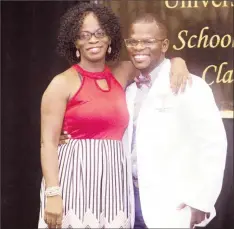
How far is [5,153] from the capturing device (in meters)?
4.14

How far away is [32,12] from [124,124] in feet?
3.99

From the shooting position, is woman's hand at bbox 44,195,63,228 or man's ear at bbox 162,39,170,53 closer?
woman's hand at bbox 44,195,63,228

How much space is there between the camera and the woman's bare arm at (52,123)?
3.24 meters

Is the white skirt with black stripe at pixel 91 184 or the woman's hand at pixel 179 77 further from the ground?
the woman's hand at pixel 179 77

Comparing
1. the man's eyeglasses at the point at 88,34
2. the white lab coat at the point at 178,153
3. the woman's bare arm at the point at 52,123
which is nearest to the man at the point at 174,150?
the white lab coat at the point at 178,153

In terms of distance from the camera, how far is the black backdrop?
13.5ft

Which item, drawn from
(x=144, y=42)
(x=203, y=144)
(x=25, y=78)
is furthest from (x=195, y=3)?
(x=25, y=78)

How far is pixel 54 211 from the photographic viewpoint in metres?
3.22

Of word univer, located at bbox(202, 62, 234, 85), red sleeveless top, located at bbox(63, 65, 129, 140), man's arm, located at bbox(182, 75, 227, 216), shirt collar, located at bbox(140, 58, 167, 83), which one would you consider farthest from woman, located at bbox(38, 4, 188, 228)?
word univer, located at bbox(202, 62, 234, 85)

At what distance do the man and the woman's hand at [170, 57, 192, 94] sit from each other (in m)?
0.03

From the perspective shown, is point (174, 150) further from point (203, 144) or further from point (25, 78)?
point (25, 78)

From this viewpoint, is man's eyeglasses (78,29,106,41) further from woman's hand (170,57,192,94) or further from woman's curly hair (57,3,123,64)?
woman's hand (170,57,192,94)

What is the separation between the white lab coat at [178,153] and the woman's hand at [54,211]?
0.44 meters

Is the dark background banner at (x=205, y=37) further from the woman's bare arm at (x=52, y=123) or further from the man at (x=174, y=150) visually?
the woman's bare arm at (x=52, y=123)
